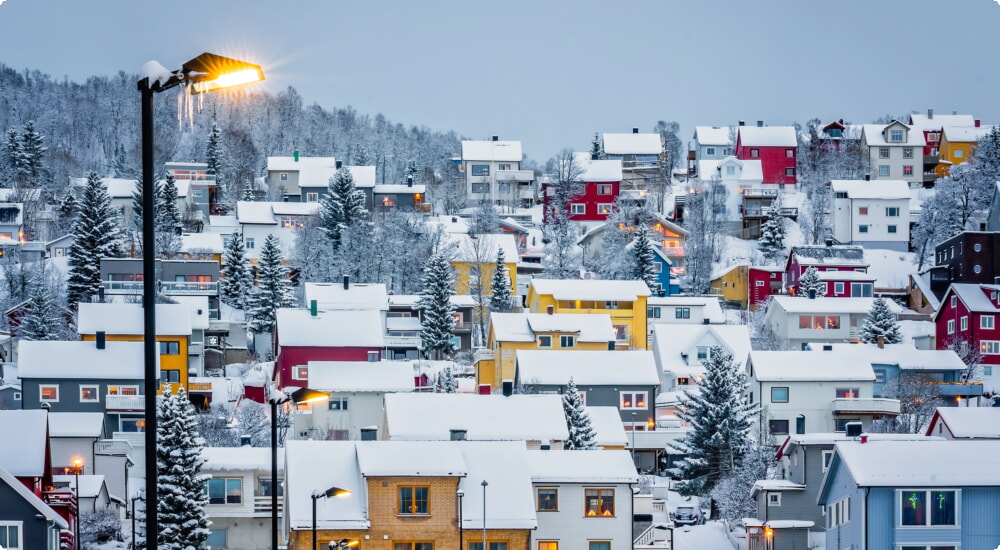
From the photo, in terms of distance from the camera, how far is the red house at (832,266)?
93.3 metres

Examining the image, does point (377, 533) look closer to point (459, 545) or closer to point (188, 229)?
point (459, 545)

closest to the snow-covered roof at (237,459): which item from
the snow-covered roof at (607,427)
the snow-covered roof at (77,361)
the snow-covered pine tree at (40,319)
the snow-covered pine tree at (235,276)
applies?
the snow-covered roof at (607,427)

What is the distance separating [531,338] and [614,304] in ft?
28.5

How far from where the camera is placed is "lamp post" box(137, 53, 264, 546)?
450 inches

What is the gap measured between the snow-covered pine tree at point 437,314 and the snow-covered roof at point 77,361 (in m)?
18.1

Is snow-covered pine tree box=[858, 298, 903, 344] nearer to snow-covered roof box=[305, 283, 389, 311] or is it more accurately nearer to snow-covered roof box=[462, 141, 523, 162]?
snow-covered roof box=[305, 283, 389, 311]

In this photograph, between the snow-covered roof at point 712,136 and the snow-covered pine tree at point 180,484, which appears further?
the snow-covered roof at point 712,136

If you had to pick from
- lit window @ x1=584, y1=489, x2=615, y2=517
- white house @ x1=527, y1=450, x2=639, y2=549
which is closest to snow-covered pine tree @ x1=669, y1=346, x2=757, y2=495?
white house @ x1=527, y1=450, x2=639, y2=549

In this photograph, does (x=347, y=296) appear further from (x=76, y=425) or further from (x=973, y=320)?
(x=973, y=320)

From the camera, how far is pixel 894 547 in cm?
4156

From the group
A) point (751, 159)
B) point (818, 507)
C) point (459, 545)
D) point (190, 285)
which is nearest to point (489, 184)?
point (751, 159)

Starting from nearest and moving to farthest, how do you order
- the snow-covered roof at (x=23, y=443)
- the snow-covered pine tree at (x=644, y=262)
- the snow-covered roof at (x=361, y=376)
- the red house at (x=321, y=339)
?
the snow-covered roof at (x=23, y=443) < the snow-covered roof at (x=361, y=376) < the red house at (x=321, y=339) < the snow-covered pine tree at (x=644, y=262)

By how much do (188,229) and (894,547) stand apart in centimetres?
7543

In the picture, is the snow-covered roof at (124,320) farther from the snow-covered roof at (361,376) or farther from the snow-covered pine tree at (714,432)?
the snow-covered pine tree at (714,432)
